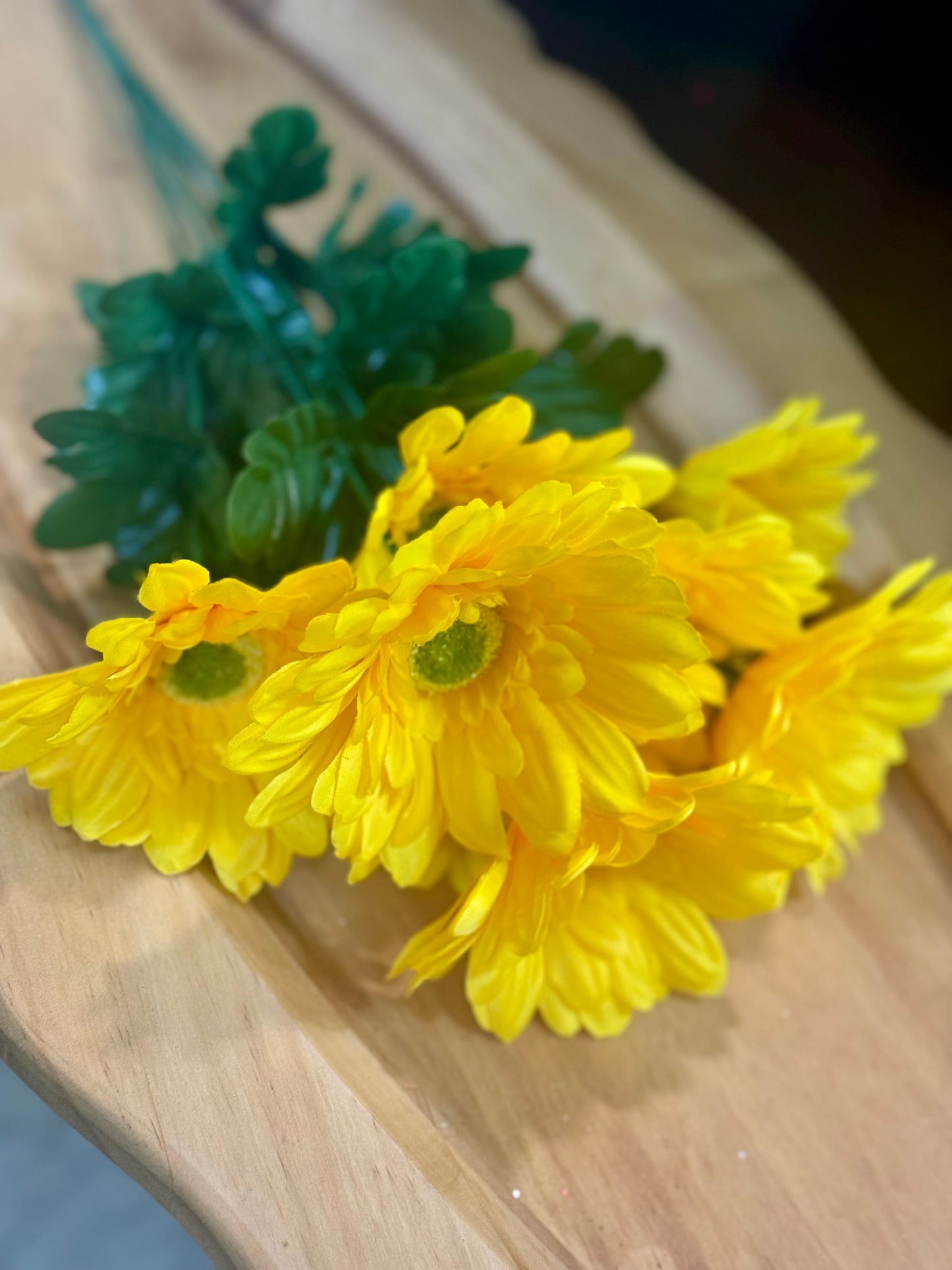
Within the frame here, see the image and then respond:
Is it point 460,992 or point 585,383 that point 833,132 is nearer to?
point 585,383

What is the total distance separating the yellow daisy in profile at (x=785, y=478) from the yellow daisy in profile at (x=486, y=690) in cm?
14

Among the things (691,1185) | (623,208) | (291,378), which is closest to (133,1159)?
(691,1185)

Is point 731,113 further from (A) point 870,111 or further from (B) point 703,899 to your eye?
(B) point 703,899

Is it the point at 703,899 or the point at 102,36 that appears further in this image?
Answer: the point at 102,36

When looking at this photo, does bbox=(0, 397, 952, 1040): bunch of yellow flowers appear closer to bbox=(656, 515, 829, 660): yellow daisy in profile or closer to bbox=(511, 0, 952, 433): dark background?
bbox=(656, 515, 829, 660): yellow daisy in profile

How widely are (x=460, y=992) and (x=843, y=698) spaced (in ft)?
0.71

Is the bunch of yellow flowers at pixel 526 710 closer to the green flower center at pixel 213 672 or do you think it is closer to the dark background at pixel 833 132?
the green flower center at pixel 213 672

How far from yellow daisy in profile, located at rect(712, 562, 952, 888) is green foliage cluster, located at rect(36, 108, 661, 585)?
6.9 inches

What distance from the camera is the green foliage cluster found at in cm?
40

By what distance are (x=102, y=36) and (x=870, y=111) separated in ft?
1.76

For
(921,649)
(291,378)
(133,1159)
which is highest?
(921,649)

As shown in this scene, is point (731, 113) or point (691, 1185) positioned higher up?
point (731, 113)

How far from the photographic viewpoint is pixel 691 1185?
0.40m

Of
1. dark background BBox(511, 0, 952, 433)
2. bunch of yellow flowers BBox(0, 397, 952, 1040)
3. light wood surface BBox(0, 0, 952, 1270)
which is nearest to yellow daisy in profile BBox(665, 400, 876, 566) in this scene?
bunch of yellow flowers BBox(0, 397, 952, 1040)
